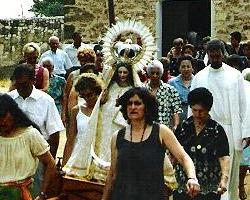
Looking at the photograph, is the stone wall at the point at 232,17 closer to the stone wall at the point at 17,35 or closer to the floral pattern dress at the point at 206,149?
the stone wall at the point at 17,35

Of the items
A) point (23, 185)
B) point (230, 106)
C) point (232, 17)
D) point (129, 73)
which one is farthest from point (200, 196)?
point (232, 17)

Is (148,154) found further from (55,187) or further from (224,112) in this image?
(224,112)

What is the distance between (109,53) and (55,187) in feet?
5.65

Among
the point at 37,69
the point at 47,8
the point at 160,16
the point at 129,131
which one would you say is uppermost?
the point at 47,8

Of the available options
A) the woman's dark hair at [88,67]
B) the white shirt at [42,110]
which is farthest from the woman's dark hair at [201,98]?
the woman's dark hair at [88,67]

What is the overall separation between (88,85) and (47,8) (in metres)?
34.9

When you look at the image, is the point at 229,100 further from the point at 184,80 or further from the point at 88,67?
the point at 88,67

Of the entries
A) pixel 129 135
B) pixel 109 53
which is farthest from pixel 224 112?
pixel 129 135

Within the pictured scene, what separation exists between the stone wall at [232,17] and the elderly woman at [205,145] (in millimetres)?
9922

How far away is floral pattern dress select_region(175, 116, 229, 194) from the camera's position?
631cm

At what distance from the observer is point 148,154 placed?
5.05 m

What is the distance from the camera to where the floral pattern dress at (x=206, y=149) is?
6.31 metres

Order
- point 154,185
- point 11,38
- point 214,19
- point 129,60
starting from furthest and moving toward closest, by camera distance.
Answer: point 11,38, point 214,19, point 129,60, point 154,185

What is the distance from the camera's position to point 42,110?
270 inches
